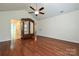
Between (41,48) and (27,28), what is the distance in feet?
1.64

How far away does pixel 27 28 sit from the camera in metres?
2.85

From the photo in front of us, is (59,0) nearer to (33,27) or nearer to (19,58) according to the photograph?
(33,27)

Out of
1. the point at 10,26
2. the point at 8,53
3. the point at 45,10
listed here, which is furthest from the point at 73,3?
the point at 8,53

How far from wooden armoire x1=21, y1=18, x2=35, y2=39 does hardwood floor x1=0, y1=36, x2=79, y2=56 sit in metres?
0.10

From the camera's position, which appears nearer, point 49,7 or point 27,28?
point 49,7

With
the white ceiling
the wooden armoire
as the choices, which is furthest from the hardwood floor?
the white ceiling

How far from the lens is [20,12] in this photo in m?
2.66

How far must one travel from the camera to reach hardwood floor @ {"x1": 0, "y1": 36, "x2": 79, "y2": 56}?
264 centimetres

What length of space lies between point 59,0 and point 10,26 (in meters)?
1.03

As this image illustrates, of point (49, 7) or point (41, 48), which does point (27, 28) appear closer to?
point (41, 48)

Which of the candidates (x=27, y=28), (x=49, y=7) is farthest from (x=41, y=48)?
(x=49, y=7)

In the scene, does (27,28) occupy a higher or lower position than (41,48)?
higher

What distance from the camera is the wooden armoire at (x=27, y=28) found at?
2777 millimetres

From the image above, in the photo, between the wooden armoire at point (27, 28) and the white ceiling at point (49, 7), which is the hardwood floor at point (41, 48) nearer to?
the wooden armoire at point (27, 28)
